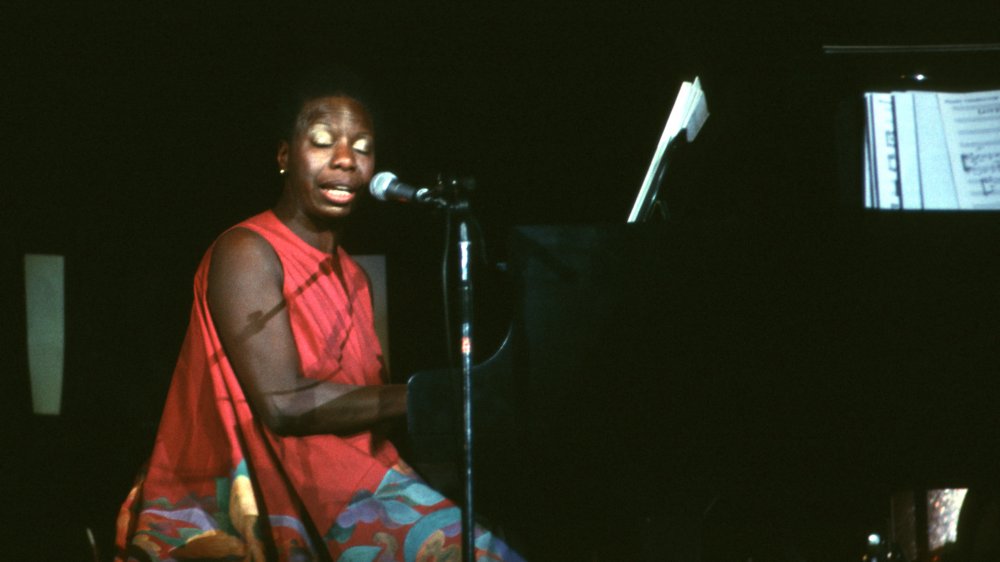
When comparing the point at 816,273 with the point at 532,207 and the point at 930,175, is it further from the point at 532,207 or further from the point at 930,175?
the point at 532,207

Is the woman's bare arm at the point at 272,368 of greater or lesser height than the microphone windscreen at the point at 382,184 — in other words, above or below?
below

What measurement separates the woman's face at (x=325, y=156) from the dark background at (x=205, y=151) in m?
0.82

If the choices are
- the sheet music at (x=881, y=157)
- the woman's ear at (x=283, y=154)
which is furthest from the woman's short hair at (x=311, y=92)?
the sheet music at (x=881, y=157)

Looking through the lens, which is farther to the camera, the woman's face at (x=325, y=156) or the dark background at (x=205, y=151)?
the dark background at (x=205, y=151)

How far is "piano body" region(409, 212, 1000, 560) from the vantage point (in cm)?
164

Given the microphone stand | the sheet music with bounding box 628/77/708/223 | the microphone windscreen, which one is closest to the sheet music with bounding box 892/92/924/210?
the sheet music with bounding box 628/77/708/223

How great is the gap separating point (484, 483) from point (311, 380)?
492 mm

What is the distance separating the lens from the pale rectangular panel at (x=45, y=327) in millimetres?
2771

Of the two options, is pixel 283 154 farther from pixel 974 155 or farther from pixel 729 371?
pixel 974 155

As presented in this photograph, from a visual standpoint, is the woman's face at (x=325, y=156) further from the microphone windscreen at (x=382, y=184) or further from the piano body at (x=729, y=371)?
the piano body at (x=729, y=371)

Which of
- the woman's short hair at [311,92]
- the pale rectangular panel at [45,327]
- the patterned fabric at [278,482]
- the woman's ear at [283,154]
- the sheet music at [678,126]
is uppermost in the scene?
the woman's short hair at [311,92]

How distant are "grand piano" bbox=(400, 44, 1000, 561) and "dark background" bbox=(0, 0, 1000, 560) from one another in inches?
25.2

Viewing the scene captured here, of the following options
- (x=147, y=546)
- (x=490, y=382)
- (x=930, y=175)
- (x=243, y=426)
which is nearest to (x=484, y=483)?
(x=490, y=382)

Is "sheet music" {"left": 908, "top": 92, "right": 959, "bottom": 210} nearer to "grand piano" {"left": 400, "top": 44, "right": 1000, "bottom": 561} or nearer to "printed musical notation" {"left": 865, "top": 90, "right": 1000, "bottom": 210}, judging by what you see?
"printed musical notation" {"left": 865, "top": 90, "right": 1000, "bottom": 210}
